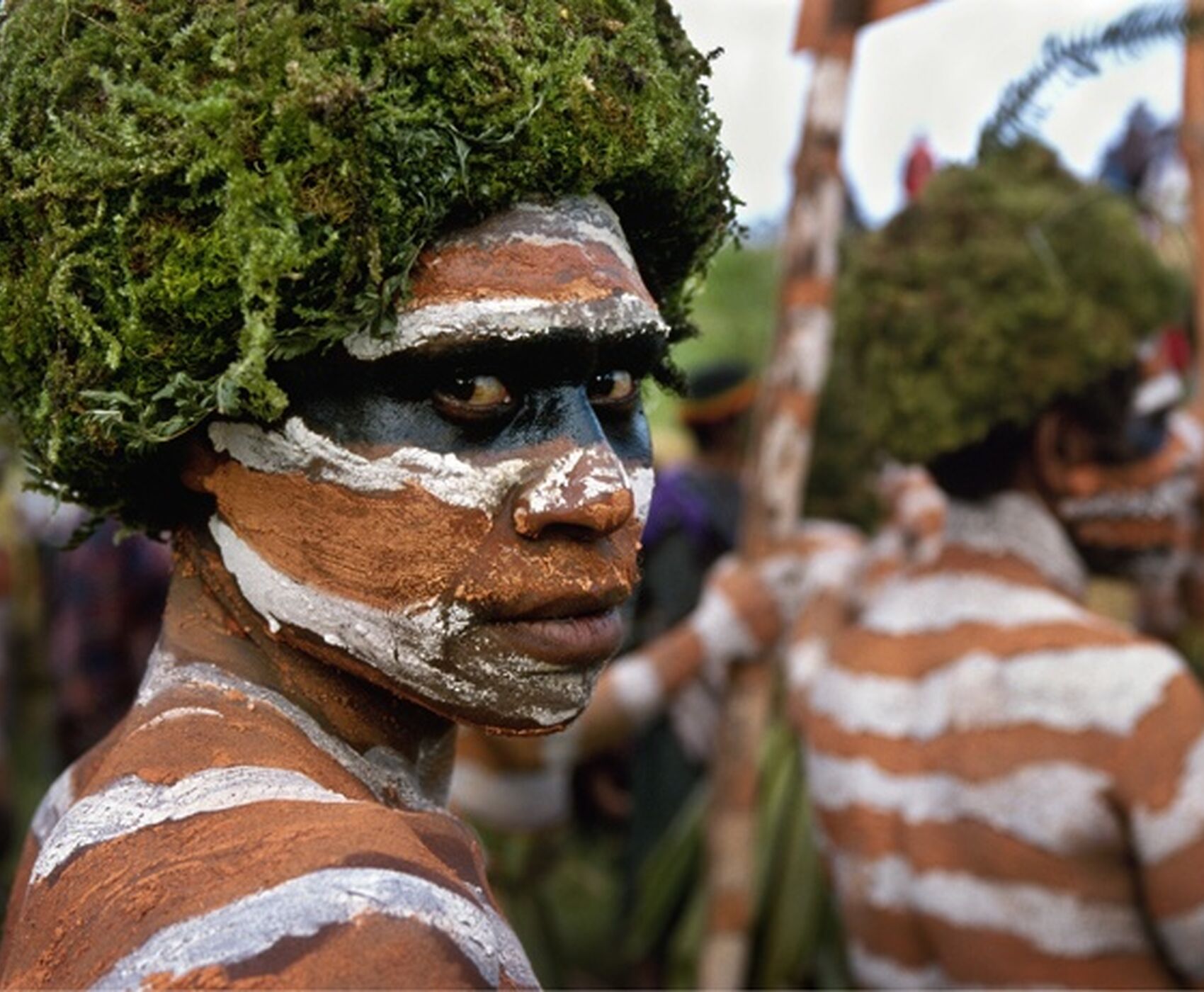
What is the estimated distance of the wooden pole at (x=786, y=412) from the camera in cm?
375

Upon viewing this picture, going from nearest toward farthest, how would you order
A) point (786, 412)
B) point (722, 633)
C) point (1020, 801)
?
point (1020, 801)
point (786, 412)
point (722, 633)

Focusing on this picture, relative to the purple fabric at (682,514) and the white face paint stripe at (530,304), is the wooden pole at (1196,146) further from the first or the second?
the white face paint stripe at (530,304)

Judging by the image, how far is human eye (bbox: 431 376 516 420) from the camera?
1.68 m

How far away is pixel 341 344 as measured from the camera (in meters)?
1.67

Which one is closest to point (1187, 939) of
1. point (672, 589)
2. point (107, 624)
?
point (672, 589)

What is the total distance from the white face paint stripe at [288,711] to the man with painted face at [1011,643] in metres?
1.80

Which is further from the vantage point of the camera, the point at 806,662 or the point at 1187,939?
the point at 806,662

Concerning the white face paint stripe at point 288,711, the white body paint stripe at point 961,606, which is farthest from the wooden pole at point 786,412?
the white face paint stripe at point 288,711

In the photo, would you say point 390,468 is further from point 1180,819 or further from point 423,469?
point 1180,819

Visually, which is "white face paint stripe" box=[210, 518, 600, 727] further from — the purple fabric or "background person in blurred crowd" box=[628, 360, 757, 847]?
the purple fabric

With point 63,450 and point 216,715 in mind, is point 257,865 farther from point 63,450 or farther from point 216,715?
point 63,450

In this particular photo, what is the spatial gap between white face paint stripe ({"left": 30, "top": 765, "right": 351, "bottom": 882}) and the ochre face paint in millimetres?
219

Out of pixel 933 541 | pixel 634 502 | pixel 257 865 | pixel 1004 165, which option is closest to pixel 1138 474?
pixel 933 541

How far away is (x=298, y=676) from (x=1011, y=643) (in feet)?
6.62
